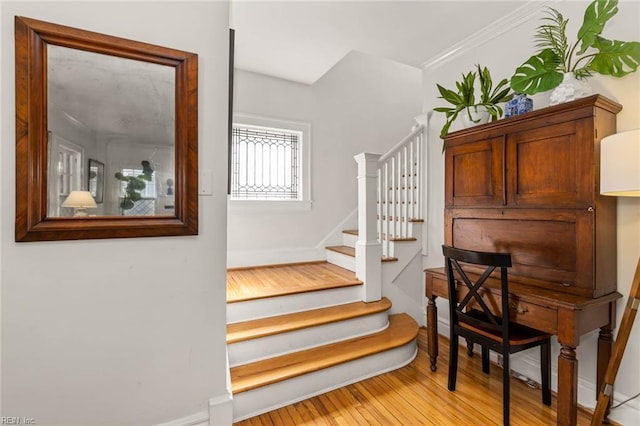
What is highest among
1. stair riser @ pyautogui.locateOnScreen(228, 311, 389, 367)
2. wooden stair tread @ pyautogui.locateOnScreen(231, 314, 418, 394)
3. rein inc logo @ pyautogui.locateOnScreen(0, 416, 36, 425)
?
rein inc logo @ pyautogui.locateOnScreen(0, 416, 36, 425)

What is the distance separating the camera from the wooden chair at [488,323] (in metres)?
1.67

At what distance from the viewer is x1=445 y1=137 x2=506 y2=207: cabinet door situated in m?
2.05

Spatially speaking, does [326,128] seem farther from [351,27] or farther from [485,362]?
[485,362]

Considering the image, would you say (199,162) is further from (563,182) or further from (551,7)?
(551,7)

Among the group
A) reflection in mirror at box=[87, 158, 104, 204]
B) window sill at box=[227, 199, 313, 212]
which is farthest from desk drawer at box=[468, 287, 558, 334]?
window sill at box=[227, 199, 313, 212]

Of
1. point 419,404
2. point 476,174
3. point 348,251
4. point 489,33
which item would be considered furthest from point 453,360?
point 489,33

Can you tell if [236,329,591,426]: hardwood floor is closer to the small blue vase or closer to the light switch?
the light switch

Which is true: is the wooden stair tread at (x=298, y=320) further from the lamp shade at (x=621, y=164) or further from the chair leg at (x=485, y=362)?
the lamp shade at (x=621, y=164)

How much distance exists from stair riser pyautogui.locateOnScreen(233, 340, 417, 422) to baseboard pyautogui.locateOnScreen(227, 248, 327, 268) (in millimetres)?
1698

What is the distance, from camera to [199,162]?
1484 millimetres

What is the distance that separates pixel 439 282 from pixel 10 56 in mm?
2626

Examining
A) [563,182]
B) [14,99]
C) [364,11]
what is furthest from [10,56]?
[563,182]

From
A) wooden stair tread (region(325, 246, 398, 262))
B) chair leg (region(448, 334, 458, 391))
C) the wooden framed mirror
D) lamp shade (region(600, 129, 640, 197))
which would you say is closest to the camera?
the wooden framed mirror

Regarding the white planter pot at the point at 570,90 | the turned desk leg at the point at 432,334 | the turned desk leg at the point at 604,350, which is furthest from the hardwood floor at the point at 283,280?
the white planter pot at the point at 570,90
